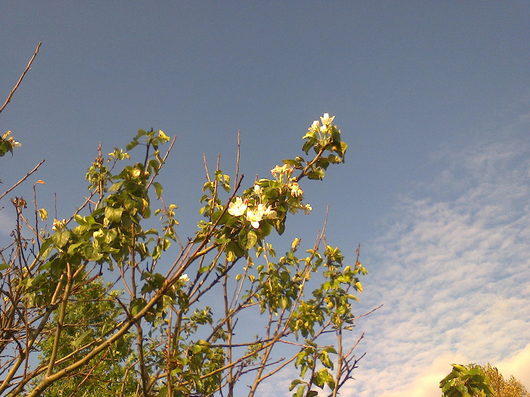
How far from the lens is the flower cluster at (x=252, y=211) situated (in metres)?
2.21

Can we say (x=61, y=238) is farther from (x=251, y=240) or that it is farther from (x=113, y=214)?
(x=251, y=240)

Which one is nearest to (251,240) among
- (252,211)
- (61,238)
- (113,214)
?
(252,211)

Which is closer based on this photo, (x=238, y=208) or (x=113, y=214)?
(x=113, y=214)

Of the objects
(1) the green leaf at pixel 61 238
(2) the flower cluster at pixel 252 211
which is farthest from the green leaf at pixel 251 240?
(1) the green leaf at pixel 61 238

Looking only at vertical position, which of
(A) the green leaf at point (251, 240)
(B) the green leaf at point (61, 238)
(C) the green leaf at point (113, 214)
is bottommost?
(A) the green leaf at point (251, 240)

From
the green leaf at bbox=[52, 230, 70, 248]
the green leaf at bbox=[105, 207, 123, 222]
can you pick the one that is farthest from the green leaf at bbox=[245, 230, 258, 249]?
the green leaf at bbox=[52, 230, 70, 248]

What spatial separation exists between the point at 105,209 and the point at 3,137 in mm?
1610

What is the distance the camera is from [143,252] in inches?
102

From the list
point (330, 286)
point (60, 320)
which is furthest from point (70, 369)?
point (330, 286)

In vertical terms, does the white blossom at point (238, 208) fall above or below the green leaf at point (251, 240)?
above

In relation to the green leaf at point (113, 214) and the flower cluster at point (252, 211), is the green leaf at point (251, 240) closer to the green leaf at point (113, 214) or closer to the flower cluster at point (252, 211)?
the flower cluster at point (252, 211)

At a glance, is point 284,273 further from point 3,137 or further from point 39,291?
point 3,137

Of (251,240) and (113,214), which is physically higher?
(113,214)

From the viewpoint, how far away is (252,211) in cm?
225
